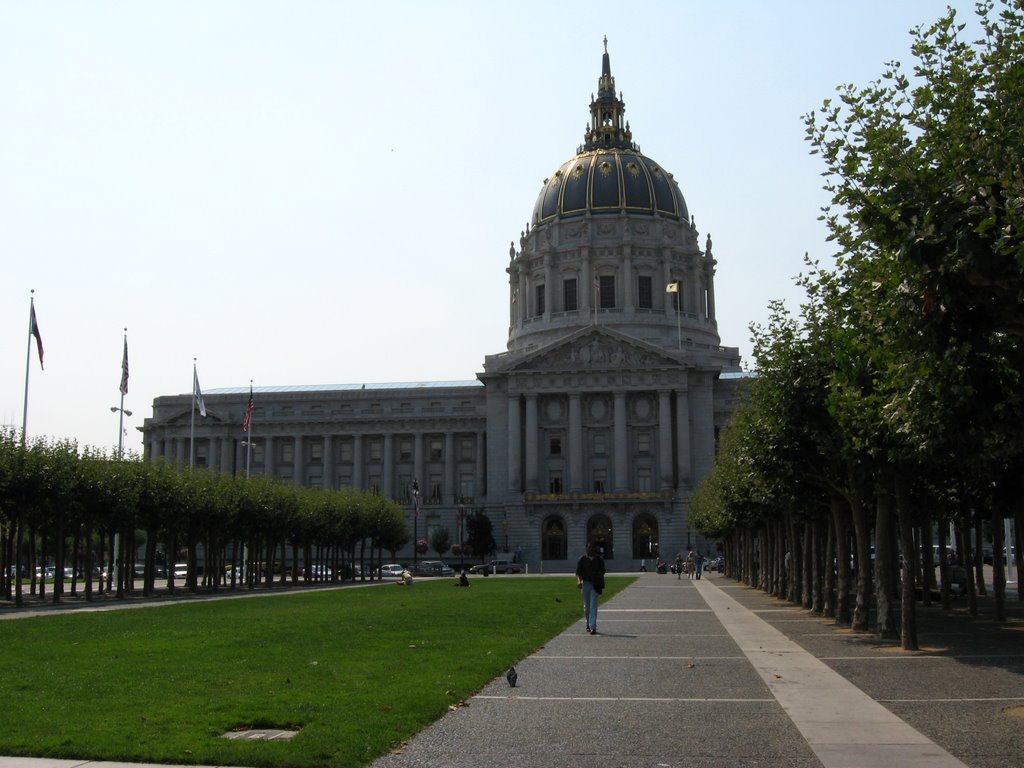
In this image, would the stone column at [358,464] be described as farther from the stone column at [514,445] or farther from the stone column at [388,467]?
the stone column at [514,445]

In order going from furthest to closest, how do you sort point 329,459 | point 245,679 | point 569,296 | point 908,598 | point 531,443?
point 569,296 → point 329,459 → point 531,443 → point 908,598 → point 245,679

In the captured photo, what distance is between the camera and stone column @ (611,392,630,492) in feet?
431

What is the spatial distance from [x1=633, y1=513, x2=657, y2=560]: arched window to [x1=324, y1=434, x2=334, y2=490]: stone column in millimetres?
41322

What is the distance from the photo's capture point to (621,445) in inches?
5187

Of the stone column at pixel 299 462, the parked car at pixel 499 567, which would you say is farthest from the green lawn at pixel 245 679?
the stone column at pixel 299 462

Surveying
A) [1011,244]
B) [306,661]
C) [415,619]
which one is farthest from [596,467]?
[1011,244]

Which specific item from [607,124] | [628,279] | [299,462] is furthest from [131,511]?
[607,124]

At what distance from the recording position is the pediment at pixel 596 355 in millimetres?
132375

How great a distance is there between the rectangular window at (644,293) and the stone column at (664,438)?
24.4 m

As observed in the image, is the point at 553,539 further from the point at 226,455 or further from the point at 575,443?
the point at 226,455

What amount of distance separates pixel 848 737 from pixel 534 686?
6005mm

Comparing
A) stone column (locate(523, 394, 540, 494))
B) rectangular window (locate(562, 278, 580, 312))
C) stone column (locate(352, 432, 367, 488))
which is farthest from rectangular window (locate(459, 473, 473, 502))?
rectangular window (locate(562, 278, 580, 312))

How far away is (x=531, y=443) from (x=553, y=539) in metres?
11.1

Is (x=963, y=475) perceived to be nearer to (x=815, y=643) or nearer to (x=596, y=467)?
(x=815, y=643)
